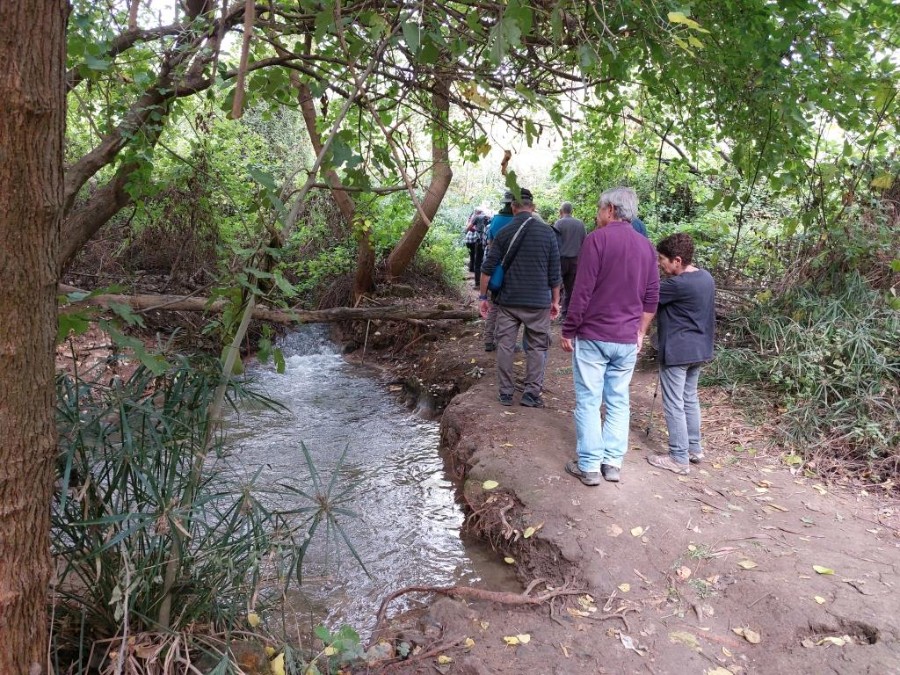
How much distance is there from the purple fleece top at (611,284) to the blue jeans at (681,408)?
649mm

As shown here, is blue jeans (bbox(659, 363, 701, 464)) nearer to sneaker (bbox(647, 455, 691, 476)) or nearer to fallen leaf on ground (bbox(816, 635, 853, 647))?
sneaker (bbox(647, 455, 691, 476))

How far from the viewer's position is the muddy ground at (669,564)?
2.92 meters

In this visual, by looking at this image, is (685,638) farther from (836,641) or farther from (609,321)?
(609,321)

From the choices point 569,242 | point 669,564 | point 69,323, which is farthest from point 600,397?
point 569,242

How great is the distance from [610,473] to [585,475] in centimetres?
19

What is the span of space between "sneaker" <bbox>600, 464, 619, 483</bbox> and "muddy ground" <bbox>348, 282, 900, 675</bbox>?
0.39ft

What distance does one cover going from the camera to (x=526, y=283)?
18.2 feet

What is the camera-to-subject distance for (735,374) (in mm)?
6152

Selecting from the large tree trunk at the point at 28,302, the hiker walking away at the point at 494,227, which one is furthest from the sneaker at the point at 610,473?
the large tree trunk at the point at 28,302

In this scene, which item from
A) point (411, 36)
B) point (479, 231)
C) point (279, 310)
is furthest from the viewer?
point (479, 231)

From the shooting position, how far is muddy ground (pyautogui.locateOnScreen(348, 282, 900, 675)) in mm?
2918

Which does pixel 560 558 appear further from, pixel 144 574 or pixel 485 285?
pixel 485 285

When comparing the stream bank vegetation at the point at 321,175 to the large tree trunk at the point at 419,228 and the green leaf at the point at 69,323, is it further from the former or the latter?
the large tree trunk at the point at 419,228

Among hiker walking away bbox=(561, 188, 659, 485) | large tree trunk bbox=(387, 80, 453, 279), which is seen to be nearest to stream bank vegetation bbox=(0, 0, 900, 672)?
large tree trunk bbox=(387, 80, 453, 279)
